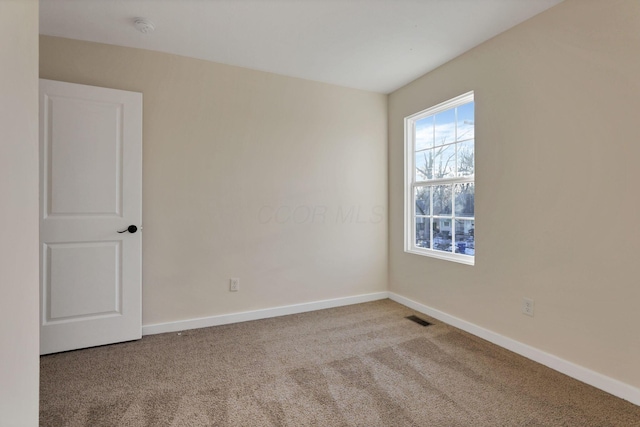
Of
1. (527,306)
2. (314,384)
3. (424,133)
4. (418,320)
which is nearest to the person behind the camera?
(314,384)

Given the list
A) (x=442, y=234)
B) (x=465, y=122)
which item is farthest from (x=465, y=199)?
(x=465, y=122)

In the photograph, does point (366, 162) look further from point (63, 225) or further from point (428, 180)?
point (63, 225)

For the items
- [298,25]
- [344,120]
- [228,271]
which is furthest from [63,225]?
[344,120]

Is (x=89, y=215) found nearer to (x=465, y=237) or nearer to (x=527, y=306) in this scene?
(x=465, y=237)

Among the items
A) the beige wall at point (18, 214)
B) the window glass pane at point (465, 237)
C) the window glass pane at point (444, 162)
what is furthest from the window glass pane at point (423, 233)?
the beige wall at point (18, 214)

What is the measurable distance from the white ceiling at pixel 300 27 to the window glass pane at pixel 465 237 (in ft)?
5.11

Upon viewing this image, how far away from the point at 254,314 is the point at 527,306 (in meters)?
2.39

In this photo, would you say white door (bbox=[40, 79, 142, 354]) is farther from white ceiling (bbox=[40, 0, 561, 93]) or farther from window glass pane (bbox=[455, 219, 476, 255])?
window glass pane (bbox=[455, 219, 476, 255])

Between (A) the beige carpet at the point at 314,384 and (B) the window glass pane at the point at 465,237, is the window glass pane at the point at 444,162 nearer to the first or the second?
(B) the window glass pane at the point at 465,237

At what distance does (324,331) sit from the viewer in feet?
9.50

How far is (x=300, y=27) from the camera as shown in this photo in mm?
2457

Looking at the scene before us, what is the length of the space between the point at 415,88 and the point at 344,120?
838 mm

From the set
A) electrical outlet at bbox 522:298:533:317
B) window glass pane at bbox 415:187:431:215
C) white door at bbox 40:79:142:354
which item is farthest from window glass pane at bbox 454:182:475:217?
white door at bbox 40:79:142:354

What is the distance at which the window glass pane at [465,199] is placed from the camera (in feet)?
9.57
